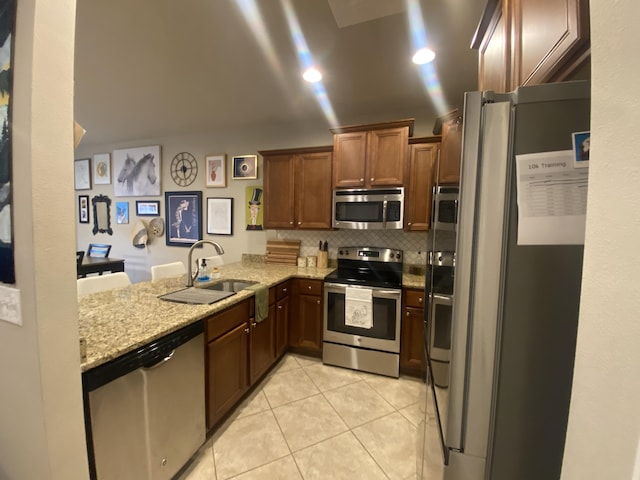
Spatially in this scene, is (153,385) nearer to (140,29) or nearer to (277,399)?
(277,399)

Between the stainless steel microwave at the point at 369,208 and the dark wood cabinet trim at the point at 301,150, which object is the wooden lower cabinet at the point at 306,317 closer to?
the stainless steel microwave at the point at 369,208

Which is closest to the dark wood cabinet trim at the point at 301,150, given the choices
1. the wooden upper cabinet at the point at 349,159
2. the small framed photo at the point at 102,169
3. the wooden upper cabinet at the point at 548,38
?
the wooden upper cabinet at the point at 349,159

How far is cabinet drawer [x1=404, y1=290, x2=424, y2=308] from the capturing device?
2442 millimetres

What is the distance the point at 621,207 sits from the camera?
42 centimetres

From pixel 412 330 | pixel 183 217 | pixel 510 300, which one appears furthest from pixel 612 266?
pixel 183 217

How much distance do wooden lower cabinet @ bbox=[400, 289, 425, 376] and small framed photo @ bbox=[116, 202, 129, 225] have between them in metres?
4.52

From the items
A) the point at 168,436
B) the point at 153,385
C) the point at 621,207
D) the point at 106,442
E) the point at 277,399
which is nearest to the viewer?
the point at 621,207

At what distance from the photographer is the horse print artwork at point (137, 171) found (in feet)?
13.5

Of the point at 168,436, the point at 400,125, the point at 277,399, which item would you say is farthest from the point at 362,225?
the point at 168,436

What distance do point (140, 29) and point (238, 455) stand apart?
2.84m

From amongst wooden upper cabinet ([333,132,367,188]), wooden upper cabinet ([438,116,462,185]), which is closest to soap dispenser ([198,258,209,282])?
wooden upper cabinet ([333,132,367,188])

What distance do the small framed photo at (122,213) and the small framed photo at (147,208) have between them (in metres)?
0.25

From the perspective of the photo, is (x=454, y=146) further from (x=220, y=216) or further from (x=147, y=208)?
(x=147, y=208)

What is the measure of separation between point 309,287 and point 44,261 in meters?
2.16
